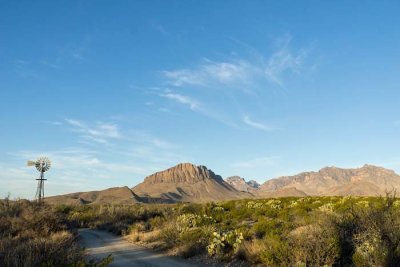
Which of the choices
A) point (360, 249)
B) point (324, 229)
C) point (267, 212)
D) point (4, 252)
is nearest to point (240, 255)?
point (324, 229)

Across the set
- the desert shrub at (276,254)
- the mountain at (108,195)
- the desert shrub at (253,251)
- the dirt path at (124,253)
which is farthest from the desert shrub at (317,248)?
the mountain at (108,195)

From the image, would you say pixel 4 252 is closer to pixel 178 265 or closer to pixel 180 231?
pixel 178 265

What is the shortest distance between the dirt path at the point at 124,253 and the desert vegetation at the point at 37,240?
3.80 feet

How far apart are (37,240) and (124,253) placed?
6.63 m

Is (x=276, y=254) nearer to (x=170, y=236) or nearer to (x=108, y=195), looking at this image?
(x=170, y=236)

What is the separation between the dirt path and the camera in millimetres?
15992

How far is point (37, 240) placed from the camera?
40.7 feet

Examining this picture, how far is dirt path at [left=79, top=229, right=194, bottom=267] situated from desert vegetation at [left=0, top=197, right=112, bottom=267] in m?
1.16

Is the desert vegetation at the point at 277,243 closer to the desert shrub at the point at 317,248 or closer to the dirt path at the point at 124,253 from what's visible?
the desert shrub at the point at 317,248

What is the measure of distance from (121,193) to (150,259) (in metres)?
147

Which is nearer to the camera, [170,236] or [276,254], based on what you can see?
[276,254]

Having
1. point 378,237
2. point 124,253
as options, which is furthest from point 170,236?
point 378,237

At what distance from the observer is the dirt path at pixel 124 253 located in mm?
15992

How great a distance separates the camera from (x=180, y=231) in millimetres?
20859
